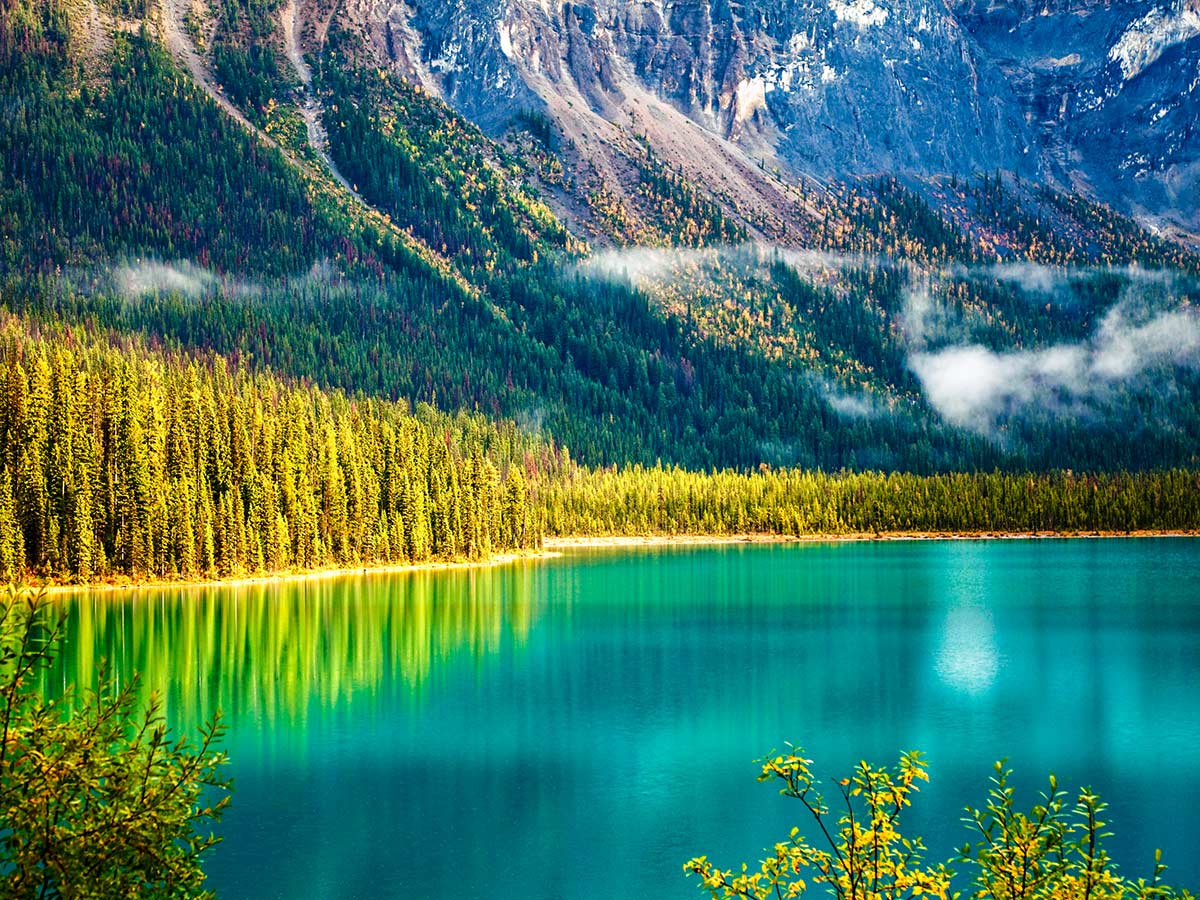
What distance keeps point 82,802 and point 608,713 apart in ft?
127

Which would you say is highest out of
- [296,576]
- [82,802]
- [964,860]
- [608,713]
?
A: [82,802]

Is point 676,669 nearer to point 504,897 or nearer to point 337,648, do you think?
point 337,648

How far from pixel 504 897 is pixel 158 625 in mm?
50557

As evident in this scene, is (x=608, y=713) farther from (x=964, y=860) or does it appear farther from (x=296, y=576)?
(x=296, y=576)

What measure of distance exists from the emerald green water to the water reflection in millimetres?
287

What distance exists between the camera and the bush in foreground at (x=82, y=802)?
13336mm

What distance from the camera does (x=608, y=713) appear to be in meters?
51.7

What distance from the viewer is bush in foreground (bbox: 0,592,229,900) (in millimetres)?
13336

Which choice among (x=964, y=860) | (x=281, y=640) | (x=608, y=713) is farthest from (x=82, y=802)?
(x=281, y=640)

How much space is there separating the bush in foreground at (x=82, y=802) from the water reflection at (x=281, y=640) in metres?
33.3

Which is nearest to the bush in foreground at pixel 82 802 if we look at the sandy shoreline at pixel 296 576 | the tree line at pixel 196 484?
the tree line at pixel 196 484

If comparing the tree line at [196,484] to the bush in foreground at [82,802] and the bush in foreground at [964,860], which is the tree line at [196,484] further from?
the bush in foreground at [964,860]

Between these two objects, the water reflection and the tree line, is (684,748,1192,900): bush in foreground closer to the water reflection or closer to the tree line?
the water reflection

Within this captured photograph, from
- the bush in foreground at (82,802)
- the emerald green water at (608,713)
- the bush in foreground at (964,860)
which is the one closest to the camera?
the bush in foreground at (82,802)
